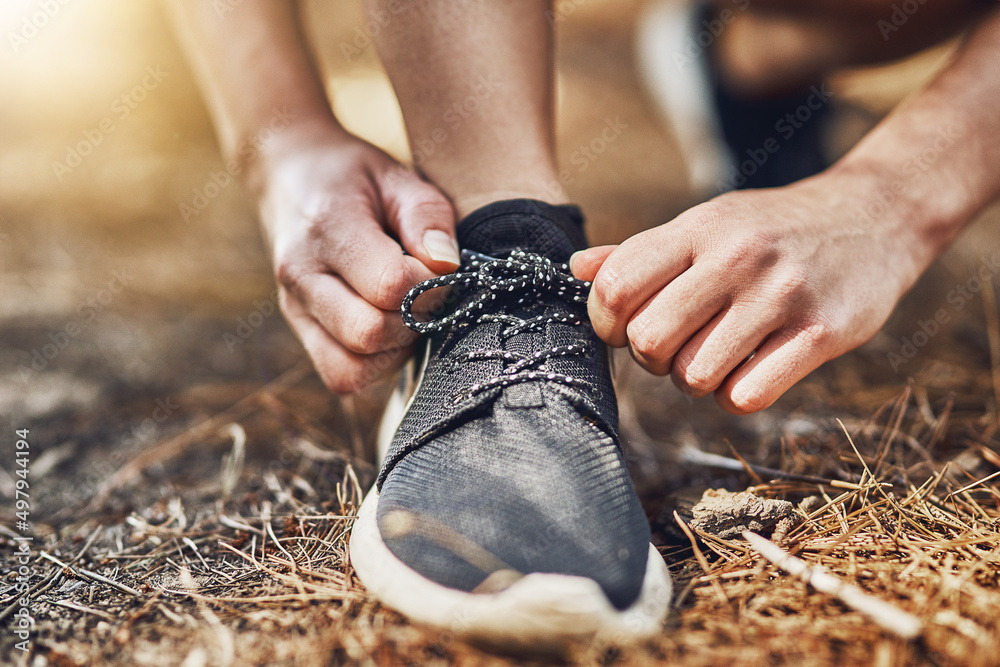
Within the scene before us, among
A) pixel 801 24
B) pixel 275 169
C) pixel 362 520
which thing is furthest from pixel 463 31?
pixel 801 24

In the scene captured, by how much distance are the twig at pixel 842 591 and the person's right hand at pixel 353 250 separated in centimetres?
59

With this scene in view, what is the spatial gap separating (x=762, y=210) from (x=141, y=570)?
1.08 m

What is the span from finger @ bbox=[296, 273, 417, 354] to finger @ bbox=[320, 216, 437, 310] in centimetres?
1

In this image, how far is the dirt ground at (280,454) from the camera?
2.26ft

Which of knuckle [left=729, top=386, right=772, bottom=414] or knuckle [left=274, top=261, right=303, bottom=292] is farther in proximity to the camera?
knuckle [left=274, top=261, right=303, bottom=292]

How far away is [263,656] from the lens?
661 millimetres

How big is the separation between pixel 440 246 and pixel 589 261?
0.23m

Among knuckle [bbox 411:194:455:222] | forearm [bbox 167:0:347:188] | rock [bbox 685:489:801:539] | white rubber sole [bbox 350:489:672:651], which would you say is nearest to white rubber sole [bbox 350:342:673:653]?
white rubber sole [bbox 350:489:672:651]

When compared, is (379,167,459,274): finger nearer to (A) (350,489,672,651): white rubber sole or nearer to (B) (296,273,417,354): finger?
(B) (296,273,417,354): finger

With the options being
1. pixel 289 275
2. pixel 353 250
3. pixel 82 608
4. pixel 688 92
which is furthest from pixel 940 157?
pixel 82 608

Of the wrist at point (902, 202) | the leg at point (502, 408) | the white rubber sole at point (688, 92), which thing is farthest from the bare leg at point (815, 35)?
the leg at point (502, 408)

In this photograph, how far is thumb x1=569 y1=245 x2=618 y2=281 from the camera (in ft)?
3.01

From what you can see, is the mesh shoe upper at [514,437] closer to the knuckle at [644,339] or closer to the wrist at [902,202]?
the knuckle at [644,339]

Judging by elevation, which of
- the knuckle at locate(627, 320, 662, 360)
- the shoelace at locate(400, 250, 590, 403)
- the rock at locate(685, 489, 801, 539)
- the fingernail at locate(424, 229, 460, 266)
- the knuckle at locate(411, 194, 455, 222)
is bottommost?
the rock at locate(685, 489, 801, 539)
